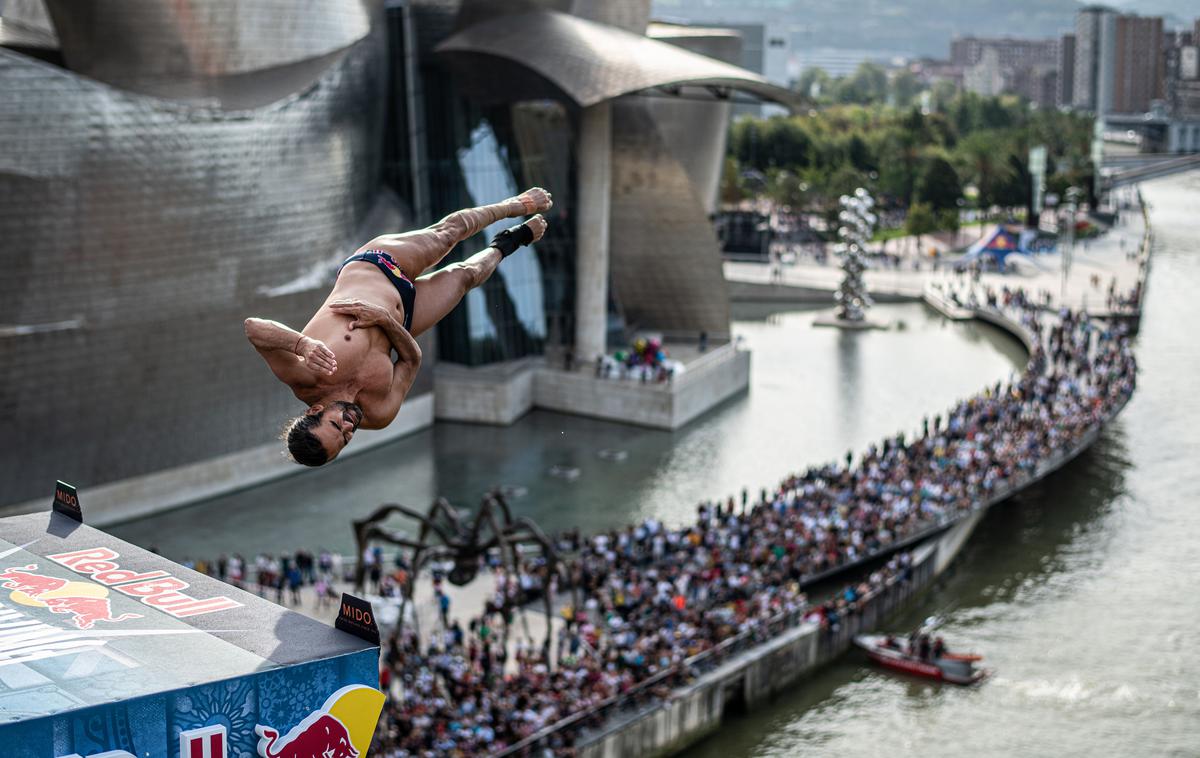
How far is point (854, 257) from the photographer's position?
64.8 metres

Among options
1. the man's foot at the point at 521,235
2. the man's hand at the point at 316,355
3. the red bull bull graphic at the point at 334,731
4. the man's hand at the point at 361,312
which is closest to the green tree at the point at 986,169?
the man's foot at the point at 521,235

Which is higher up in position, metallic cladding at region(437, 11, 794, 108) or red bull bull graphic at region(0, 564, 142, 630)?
metallic cladding at region(437, 11, 794, 108)

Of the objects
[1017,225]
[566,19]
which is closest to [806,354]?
[566,19]

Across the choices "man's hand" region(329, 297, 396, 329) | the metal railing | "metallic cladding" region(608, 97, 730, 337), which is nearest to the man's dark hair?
"man's hand" region(329, 297, 396, 329)

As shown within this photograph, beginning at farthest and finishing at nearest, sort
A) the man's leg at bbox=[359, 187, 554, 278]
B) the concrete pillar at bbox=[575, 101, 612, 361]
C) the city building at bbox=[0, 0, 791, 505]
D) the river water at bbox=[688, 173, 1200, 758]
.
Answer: the concrete pillar at bbox=[575, 101, 612, 361], the city building at bbox=[0, 0, 791, 505], the river water at bbox=[688, 173, 1200, 758], the man's leg at bbox=[359, 187, 554, 278]

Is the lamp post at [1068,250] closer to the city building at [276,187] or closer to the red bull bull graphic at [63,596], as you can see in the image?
the city building at [276,187]

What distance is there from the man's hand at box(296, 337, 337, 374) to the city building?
27903 mm

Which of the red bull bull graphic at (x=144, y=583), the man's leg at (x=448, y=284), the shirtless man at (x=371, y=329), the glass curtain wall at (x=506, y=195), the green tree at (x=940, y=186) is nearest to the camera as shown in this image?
the shirtless man at (x=371, y=329)

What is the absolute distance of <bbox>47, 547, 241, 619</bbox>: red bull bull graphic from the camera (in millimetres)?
12000

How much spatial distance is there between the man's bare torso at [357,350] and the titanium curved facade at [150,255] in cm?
2727

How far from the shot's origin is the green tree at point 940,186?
94.1 metres

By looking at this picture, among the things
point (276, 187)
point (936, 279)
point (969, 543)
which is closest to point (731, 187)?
point (936, 279)

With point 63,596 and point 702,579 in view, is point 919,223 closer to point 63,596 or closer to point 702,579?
point 702,579

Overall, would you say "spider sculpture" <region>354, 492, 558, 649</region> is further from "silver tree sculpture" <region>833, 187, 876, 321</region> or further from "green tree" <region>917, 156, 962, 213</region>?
"green tree" <region>917, 156, 962, 213</region>
